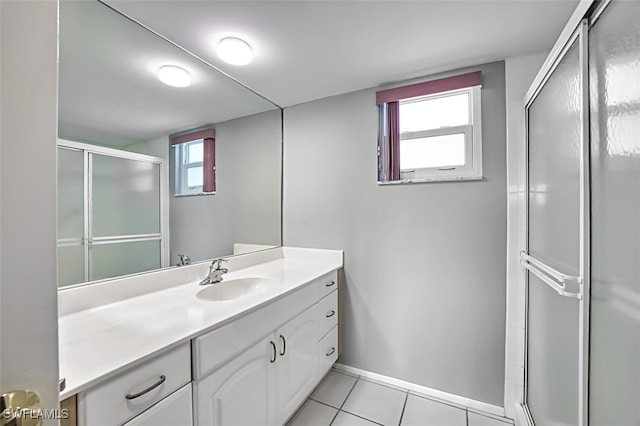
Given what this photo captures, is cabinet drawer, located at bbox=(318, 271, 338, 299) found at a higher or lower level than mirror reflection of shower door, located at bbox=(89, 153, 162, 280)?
lower

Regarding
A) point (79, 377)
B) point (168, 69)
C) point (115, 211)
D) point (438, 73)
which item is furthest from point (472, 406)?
point (168, 69)

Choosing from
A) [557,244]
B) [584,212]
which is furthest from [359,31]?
[557,244]

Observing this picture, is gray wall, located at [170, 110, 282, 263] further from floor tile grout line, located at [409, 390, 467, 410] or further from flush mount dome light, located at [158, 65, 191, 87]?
floor tile grout line, located at [409, 390, 467, 410]

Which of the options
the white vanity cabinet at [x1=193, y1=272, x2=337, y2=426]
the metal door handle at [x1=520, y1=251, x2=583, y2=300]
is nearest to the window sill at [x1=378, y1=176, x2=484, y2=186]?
the metal door handle at [x1=520, y1=251, x2=583, y2=300]

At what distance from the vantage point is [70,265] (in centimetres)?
109

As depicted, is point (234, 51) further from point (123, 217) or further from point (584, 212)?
point (584, 212)

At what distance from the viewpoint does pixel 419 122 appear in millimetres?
1817

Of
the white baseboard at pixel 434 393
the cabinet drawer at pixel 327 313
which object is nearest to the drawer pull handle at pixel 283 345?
the cabinet drawer at pixel 327 313

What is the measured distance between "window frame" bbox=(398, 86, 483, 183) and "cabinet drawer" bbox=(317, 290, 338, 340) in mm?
971

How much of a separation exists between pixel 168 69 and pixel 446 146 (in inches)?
70.2

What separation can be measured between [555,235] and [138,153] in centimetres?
203

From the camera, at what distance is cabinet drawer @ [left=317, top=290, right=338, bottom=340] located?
1.69m

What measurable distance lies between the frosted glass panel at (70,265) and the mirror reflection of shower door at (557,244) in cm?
191

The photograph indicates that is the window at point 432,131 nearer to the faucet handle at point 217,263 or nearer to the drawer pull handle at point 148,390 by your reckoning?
the faucet handle at point 217,263
